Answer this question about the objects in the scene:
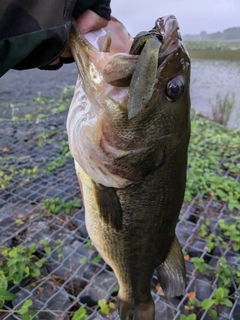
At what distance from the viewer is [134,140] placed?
1400 millimetres

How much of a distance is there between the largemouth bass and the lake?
5812 mm

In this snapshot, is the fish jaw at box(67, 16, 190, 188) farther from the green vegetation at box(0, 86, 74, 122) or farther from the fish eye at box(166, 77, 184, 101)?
the green vegetation at box(0, 86, 74, 122)

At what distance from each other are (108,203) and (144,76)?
611mm

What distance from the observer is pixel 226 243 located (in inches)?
117

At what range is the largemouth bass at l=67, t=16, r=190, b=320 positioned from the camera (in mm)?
1254

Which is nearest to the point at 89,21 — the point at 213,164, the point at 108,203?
the point at 108,203

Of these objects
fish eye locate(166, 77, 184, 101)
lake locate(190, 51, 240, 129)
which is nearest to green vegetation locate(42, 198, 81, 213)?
fish eye locate(166, 77, 184, 101)

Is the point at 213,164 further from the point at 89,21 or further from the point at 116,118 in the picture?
the point at 89,21

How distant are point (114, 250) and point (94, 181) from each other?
423 millimetres

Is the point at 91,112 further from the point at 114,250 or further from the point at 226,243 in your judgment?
the point at 226,243

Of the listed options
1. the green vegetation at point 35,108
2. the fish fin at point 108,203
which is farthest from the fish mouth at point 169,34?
the green vegetation at point 35,108

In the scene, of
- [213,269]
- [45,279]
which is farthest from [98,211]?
[213,269]

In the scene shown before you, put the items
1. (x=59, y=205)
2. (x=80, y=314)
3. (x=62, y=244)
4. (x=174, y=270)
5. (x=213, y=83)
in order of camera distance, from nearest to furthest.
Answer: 1. (x=174, y=270)
2. (x=80, y=314)
3. (x=62, y=244)
4. (x=59, y=205)
5. (x=213, y=83)

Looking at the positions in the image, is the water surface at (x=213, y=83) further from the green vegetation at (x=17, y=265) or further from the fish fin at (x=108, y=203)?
the fish fin at (x=108, y=203)
